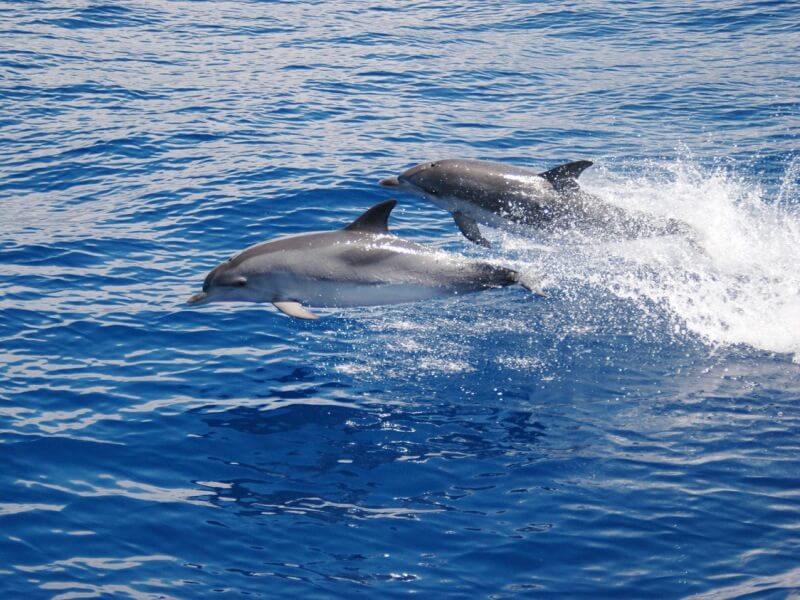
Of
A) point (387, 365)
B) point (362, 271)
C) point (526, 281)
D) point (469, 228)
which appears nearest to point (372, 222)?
point (362, 271)

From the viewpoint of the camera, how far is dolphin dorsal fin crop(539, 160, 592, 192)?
40.8 feet

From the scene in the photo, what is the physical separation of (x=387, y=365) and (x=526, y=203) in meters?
2.97

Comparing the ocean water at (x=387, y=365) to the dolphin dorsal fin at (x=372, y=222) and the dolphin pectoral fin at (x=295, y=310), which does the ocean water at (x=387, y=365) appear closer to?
the dolphin pectoral fin at (x=295, y=310)

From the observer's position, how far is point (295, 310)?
34.2 feet

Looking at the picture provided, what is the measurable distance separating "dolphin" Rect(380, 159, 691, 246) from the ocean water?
0.36m

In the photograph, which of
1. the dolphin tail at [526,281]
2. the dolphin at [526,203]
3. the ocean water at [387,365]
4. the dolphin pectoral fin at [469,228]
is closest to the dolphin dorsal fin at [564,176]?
the dolphin at [526,203]

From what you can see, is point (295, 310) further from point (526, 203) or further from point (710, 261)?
point (710, 261)

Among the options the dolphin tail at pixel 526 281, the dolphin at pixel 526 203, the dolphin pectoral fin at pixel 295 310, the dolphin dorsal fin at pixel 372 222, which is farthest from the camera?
the dolphin at pixel 526 203

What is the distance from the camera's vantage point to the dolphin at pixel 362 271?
1059 centimetres

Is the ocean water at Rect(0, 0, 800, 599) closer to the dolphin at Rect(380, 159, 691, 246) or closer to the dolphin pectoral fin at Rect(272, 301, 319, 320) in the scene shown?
the dolphin at Rect(380, 159, 691, 246)

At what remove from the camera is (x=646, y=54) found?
26.0 meters

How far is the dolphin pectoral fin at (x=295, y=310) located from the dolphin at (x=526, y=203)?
284cm

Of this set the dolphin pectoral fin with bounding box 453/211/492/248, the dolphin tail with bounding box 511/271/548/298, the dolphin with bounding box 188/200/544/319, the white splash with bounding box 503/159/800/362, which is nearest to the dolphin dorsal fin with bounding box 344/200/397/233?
the dolphin with bounding box 188/200/544/319

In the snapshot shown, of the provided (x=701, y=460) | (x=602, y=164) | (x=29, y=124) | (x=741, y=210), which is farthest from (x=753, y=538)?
(x=29, y=124)
